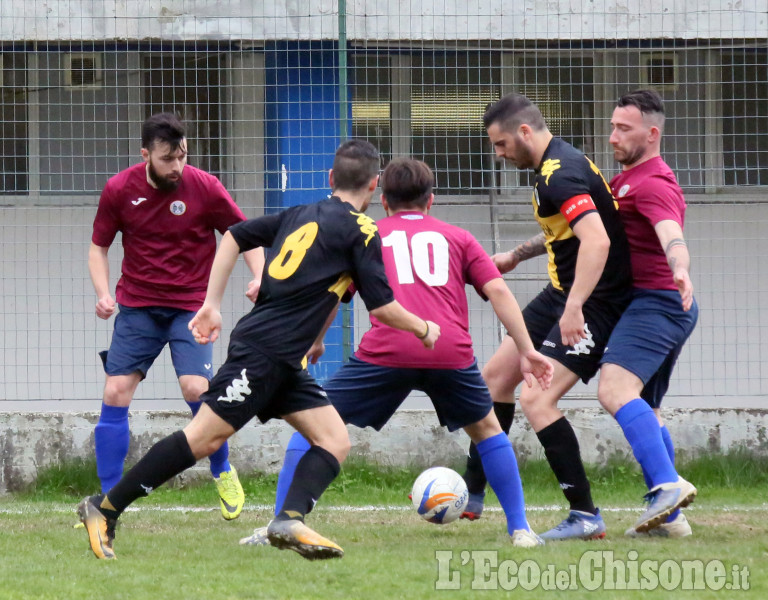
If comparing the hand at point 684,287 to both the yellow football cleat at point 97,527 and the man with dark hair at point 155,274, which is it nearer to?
the man with dark hair at point 155,274

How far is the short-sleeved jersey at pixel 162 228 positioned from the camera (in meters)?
6.05

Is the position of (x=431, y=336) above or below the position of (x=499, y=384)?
above

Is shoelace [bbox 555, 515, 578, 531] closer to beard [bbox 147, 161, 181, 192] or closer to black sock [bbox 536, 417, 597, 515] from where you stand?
black sock [bbox 536, 417, 597, 515]

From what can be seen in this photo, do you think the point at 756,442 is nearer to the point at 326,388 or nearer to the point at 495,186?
the point at 495,186

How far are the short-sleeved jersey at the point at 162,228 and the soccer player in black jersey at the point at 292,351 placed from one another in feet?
4.98

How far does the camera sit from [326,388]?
502 cm

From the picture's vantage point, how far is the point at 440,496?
16.9 feet

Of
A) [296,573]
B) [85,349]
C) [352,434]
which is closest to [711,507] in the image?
[352,434]

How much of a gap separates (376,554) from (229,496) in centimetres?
162

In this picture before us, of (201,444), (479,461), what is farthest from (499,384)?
(201,444)

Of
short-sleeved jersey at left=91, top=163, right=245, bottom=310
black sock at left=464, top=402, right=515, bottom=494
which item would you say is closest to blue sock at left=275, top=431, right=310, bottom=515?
black sock at left=464, top=402, right=515, bottom=494

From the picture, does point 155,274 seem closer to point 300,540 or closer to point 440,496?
point 440,496

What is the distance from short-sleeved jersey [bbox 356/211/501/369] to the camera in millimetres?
4867

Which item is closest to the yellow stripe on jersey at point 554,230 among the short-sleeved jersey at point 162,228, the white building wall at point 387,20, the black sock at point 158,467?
the short-sleeved jersey at point 162,228
